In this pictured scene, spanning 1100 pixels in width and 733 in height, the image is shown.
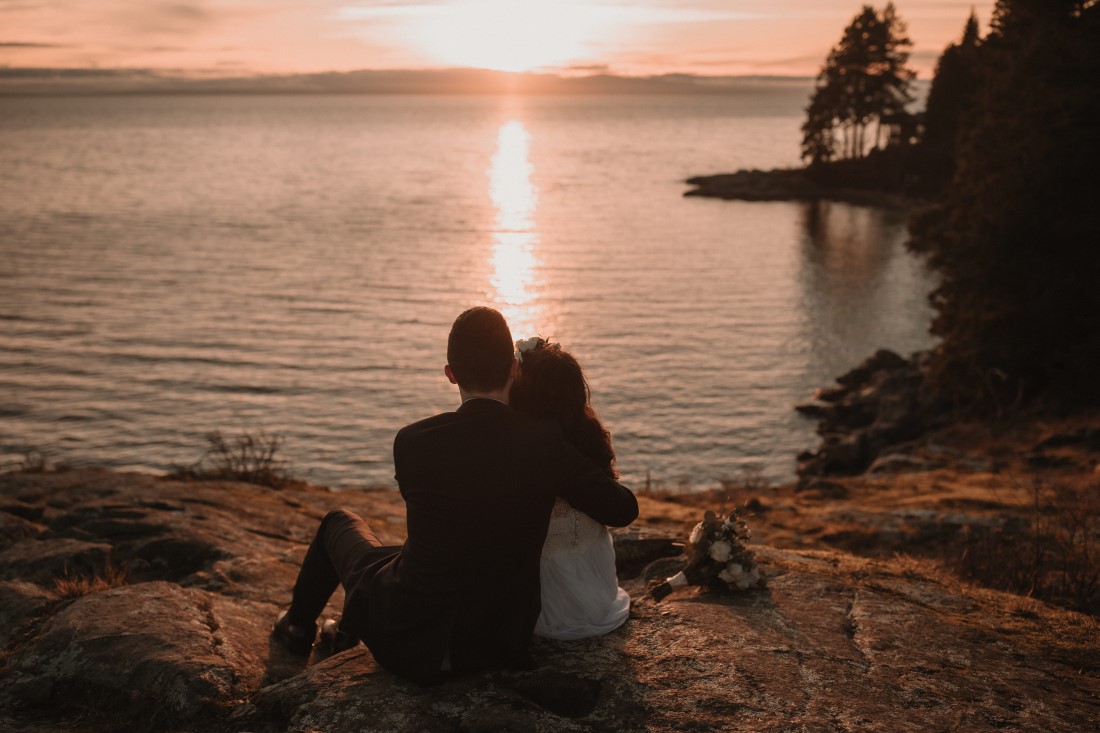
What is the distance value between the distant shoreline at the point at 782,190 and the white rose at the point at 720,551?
71229mm

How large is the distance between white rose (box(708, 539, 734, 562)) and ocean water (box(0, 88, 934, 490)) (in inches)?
461

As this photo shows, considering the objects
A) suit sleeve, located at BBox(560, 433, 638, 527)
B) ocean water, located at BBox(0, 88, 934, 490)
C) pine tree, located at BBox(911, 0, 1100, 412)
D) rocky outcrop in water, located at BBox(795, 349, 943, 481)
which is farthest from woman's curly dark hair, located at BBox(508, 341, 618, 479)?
pine tree, located at BBox(911, 0, 1100, 412)

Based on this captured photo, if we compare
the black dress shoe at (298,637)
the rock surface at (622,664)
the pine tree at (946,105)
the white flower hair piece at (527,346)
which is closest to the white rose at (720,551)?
the rock surface at (622,664)

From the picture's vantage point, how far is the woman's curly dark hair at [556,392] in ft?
15.3

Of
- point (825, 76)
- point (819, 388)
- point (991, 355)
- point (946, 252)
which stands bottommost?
point (819, 388)

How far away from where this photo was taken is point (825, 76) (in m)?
77.4

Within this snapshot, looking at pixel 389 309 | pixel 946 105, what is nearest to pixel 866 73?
pixel 946 105

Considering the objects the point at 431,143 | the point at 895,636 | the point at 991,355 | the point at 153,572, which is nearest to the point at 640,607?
the point at 895,636

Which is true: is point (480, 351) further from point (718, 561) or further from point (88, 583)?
point (88, 583)

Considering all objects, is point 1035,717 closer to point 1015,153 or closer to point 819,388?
point 1015,153

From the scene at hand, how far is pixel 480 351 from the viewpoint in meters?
4.28

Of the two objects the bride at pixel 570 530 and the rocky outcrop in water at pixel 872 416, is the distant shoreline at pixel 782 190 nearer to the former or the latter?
the rocky outcrop in water at pixel 872 416

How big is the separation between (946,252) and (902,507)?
12.0 meters

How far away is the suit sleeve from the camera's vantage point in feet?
14.7
